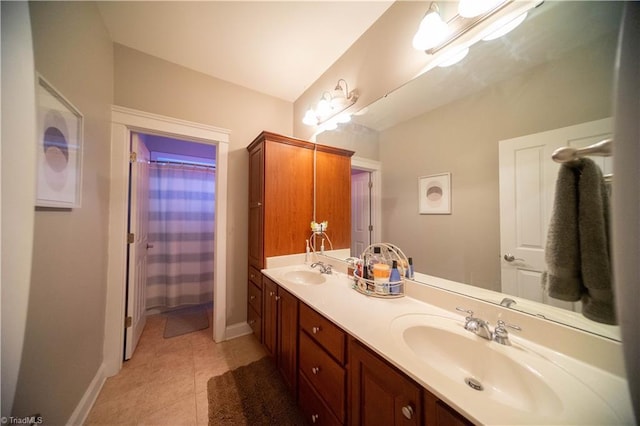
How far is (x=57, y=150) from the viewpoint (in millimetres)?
950

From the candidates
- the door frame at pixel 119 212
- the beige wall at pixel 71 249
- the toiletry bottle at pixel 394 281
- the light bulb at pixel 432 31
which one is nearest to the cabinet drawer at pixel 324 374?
the toiletry bottle at pixel 394 281

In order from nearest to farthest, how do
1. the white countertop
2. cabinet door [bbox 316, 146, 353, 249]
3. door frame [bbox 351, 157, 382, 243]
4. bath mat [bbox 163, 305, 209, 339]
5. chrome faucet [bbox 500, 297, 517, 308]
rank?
the white countertop < chrome faucet [bbox 500, 297, 517, 308] < door frame [bbox 351, 157, 382, 243] < cabinet door [bbox 316, 146, 353, 249] < bath mat [bbox 163, 305, 209, 339]

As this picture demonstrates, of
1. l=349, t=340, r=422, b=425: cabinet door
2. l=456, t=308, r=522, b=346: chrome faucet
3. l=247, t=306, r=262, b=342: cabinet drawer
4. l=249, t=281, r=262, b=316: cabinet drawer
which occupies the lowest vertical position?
l=247, t=306, r=262, b=342: cabinet drawer

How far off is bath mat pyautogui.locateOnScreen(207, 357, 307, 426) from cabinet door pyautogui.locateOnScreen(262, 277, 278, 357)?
187mm

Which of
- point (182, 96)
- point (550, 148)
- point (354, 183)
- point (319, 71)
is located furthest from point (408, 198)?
point (182, 96)

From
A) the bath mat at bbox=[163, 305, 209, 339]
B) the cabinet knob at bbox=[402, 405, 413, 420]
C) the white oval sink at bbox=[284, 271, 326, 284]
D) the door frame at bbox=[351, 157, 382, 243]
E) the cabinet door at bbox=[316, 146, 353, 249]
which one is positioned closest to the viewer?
the cabinet knob at bbox=[402, 405, 413, 420]

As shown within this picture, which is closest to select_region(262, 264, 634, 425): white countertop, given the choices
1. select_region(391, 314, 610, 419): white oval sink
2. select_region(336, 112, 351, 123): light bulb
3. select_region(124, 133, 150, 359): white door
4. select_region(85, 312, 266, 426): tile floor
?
select_region(391, 314, 610, 419): white oval sink

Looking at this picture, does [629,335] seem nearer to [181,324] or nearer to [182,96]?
[182,96]

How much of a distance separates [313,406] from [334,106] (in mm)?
2062

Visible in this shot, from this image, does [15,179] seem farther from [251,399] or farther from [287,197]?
[251,399]

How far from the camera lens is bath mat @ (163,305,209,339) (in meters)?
2.12

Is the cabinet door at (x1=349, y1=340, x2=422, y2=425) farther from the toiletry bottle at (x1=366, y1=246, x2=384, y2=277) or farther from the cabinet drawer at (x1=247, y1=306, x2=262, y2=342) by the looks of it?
the cabinet drawer at (x1=247, y1=306, x2=262, y2=342)

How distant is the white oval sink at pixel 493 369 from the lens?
0.53 metres

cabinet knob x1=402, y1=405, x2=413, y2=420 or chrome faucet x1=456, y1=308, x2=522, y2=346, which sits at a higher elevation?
chrome faucet x1=456, y1=308, x2=522, y2=346
